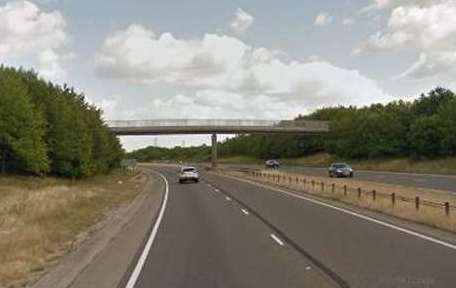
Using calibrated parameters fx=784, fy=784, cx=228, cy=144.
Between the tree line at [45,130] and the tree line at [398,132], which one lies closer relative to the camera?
the tree line at [45,130]

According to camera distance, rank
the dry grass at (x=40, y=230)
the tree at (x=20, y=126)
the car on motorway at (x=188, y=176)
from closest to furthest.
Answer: the dry grass at (x=40, y=230) < the tree at (x=20, y=126) < the car on motorway at (x=188, y=176)

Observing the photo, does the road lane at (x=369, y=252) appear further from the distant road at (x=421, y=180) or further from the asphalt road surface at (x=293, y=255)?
the distant road at (x=421, y=180)

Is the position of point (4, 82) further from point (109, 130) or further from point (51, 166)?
point (109, 130)

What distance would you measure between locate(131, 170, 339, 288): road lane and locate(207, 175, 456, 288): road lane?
0.55 meters

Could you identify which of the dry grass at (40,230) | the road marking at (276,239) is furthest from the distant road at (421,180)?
the road marking at (276,239)

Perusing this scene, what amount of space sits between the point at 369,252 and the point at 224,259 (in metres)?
3.03

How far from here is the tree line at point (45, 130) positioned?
6166 centimetres

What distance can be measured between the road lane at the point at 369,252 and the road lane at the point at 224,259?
1.79 feet

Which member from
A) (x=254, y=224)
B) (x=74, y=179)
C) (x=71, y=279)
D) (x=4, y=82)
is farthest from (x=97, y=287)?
(x=74, y=179)

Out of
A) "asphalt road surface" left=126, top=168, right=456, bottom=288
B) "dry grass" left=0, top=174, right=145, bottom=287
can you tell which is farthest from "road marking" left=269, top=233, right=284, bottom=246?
"dry grass" left=0, top=174, right=145, bottom=287

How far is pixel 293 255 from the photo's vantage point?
15.9 m

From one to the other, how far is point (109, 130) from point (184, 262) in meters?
94.8

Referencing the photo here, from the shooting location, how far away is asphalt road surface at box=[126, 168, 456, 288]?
40.5ft

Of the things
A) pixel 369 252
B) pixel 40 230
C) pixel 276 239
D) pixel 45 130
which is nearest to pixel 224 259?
pixel 369 252
